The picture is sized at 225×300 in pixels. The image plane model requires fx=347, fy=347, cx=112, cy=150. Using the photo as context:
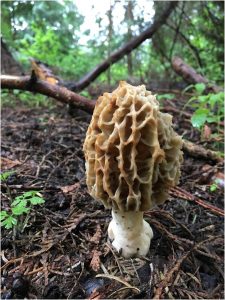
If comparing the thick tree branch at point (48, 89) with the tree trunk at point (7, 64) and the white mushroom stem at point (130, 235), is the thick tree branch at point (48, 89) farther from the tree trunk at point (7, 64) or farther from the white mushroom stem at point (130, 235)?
the tree trunk at point (7, 64)

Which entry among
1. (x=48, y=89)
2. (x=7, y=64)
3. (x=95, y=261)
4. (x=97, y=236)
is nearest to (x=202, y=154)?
(x=97, y=236)

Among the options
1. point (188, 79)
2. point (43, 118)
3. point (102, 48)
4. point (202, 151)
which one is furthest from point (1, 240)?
point (102, 48)

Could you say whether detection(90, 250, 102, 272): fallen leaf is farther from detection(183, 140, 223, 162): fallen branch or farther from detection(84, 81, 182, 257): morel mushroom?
detection(183, 140, 223, 162): fallen branch

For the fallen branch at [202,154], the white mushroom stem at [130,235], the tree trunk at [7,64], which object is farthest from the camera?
the tree trunk at [7,64]

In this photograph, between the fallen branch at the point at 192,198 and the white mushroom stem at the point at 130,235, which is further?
the fallen branch at the point at 192,198

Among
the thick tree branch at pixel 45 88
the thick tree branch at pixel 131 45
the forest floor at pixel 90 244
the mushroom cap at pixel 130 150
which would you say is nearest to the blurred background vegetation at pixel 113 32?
the thick tree branch at pixel 131 45

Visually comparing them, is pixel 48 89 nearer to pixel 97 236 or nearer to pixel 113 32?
pixel 97 236
